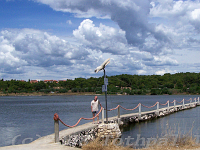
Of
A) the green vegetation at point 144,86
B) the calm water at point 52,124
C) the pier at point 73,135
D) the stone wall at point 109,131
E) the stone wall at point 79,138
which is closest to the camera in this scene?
the pier at point 73,135

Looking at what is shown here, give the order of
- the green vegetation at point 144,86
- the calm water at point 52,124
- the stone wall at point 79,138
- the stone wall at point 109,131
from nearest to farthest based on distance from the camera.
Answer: the stone wall at point 79,138, the stone wall at point 109,131, the calm water at point 52,124, the green vegetation at point 144,86

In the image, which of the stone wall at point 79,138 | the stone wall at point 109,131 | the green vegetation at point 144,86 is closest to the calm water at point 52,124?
the stone wall at point 109,131

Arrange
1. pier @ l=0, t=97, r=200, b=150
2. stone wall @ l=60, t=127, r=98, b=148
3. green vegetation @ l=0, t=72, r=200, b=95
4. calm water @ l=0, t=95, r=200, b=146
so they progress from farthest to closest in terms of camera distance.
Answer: green vegetation @ l=0, t=72, r=200, b=95, calm water @ l=0, t=95, r=200, b=146, stone wall @ l=60, t=127, r=98, b=148, pier @ l=0, t=97, r=200, b=150

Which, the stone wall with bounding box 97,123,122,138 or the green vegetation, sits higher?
the green vegetation

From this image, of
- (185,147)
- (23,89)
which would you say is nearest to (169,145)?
(185,147)

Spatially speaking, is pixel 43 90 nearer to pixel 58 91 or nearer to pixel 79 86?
pixel 58 91

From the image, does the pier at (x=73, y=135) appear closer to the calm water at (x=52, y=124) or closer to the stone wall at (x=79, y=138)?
the stone wall at (x=79, y=138)

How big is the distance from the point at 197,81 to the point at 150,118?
147 metres

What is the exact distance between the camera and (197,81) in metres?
162

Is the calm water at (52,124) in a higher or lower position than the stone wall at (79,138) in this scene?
lower

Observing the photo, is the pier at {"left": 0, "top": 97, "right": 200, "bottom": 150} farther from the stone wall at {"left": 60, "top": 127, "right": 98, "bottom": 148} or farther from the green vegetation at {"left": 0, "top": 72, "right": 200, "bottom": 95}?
the green vegetation at {"left": 0, "top": 72, "right": 200, "bottom": 95}

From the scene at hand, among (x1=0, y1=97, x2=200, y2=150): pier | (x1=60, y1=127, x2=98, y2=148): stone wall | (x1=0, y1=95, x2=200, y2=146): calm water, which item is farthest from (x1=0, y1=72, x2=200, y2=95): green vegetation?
(x1=60, y1=127, x2=98, y2=148): stone wall

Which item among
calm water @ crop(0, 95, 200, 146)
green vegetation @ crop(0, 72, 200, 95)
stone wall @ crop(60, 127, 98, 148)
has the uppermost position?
green vegetation @ crop(0, 72, 200, 95)

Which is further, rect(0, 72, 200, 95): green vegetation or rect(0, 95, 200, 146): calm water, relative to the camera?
rect(0, 72, 200, 95): green vegetation
